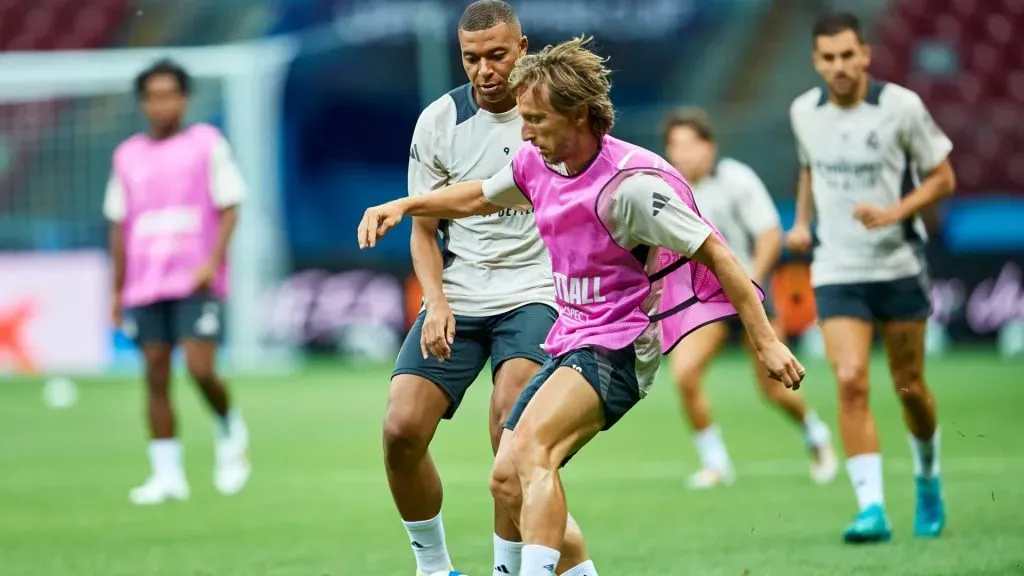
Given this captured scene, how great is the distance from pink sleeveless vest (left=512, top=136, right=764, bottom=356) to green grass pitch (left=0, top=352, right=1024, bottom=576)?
1532 mm

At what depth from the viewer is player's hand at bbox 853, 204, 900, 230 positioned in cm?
763

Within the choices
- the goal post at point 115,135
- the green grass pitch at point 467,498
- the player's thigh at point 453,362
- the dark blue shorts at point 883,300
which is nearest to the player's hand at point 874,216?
the dark blue shorts at point 883,300

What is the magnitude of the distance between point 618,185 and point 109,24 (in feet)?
65.7

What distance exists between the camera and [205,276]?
10148mm

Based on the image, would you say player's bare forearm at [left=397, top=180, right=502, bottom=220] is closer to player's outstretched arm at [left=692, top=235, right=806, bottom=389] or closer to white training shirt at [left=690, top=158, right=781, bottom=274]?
player's outstretched arm at [left=692, top=235, right=806, bottom=389]

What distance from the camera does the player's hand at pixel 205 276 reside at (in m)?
10.1

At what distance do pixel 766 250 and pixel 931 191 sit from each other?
268cm

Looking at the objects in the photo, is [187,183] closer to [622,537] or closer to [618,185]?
[622,537]

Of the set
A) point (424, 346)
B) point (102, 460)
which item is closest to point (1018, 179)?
point (102, 460)

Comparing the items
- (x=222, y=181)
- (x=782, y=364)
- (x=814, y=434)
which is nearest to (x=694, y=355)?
(x=814, y=434)

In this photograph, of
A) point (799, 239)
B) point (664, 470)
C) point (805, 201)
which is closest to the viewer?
point (799, 239)

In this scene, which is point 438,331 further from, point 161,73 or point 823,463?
point 823,463

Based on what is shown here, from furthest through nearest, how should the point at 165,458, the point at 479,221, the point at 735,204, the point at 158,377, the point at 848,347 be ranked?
Answer: the point at 735,204, the point at 158,377, the point at 165,458, the point at 848,347, the point at 479,221

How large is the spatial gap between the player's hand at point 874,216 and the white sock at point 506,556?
2.72 metres
